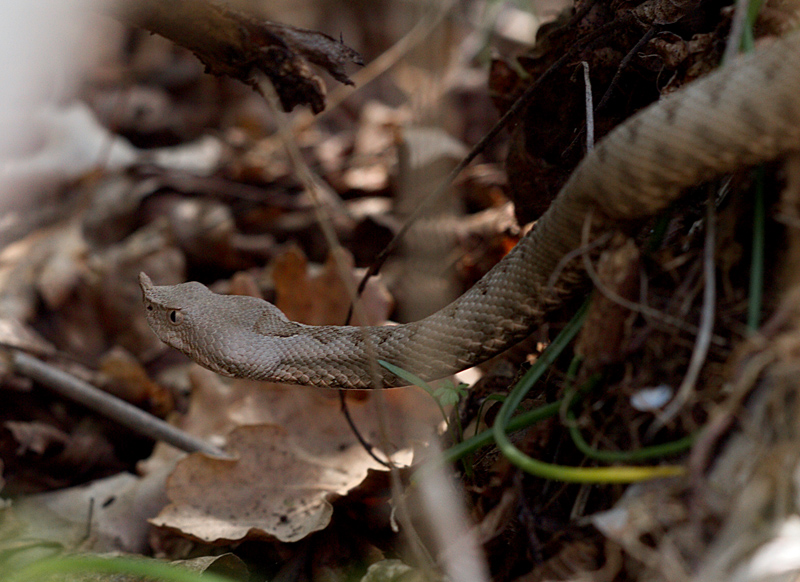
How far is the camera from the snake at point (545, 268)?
74.4 inches

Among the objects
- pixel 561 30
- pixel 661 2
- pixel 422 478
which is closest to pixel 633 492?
pixel 422 478

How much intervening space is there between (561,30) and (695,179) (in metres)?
1.72

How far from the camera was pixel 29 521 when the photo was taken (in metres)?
3.69

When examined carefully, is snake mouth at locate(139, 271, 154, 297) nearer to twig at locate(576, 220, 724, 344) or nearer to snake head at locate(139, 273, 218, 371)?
snake head at locate(139, 273, 218, 371)

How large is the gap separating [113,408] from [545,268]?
2.63 meters

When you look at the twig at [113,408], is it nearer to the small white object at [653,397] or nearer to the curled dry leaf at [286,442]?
the curled dry leaf at [286,442]

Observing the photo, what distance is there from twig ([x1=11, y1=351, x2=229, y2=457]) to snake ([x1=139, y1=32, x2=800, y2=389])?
55 cm

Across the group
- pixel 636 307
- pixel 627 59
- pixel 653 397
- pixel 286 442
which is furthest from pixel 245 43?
pixel 653 397

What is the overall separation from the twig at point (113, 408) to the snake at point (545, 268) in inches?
21.6

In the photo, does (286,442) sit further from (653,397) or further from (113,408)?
(653,397)

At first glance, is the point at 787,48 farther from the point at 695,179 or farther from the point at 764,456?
the point at 764,456

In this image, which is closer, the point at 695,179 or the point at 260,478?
the point at 695,179

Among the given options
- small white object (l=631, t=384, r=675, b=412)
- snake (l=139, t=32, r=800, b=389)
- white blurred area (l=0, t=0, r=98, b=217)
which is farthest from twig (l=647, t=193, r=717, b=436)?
white blurred area (l=0, t=0, r=98, b=217)

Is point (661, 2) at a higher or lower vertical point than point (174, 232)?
higher
